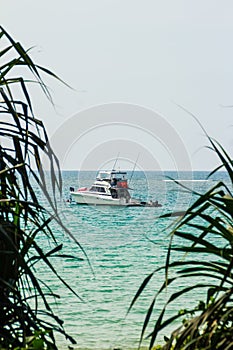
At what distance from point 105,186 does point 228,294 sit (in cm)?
3437

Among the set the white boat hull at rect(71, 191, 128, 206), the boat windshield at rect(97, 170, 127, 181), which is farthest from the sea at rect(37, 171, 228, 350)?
the boat windshield at rect(97, 170, 127, 181)

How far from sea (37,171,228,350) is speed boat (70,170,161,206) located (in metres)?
0.36

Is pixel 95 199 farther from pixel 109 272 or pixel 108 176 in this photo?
pixel 109 272

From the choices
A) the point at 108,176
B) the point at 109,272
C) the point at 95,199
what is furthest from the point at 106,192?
the point at 109,272

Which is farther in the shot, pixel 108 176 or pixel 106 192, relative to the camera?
pixel 108 176

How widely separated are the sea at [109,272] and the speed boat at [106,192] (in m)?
0.36

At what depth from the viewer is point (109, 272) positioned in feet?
63.1

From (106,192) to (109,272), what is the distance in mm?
17013

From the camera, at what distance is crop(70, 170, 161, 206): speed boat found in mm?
35656

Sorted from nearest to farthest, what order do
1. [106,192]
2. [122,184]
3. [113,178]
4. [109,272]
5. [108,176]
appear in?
[109,272] → [106,192] → [113,178] → [122,184] → [108,176]

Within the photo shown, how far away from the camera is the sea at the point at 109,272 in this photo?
9891mm

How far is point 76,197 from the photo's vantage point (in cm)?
3784

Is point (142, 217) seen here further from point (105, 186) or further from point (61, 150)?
point (61, 150)

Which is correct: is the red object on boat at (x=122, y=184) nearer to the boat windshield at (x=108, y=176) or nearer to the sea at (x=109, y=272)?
the boat windshield at (x=108, y=176)
